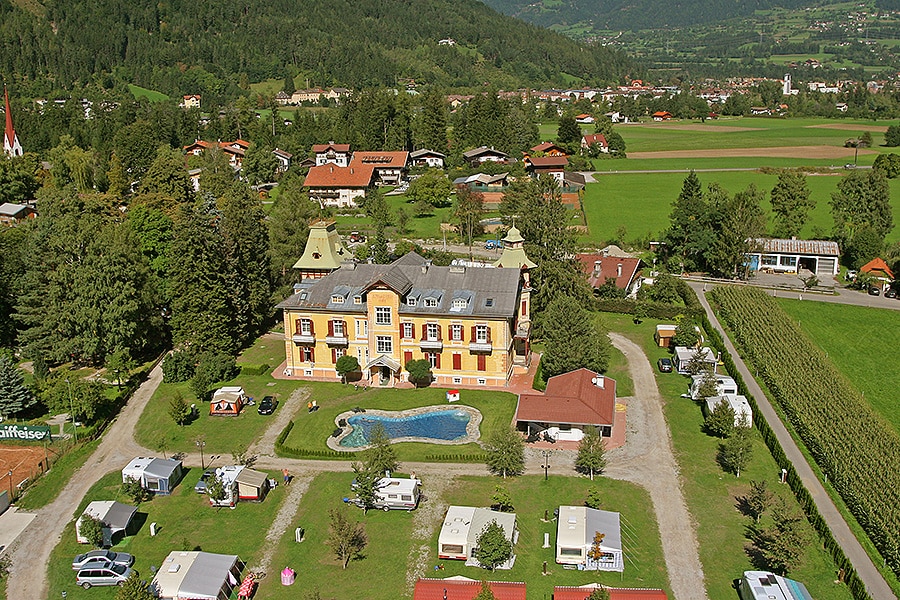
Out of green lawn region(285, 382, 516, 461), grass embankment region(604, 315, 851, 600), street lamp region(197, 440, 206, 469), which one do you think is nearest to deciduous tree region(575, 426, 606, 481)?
grass embankment region(604, 315, 851, 600)

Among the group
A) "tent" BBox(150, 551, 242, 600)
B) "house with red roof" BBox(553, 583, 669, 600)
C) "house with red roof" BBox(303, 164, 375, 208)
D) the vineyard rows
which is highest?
"house with red roof" BBox(303, 164, 375, 208)

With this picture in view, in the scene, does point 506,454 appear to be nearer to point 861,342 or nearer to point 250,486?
point 250,486

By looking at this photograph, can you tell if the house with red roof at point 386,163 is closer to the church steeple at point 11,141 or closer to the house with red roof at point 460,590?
the church steeple at point 11,141

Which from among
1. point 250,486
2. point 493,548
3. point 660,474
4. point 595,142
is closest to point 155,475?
point 250,486

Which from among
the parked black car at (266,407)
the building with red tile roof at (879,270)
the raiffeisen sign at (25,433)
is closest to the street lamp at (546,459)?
the parked black car at (266,407)

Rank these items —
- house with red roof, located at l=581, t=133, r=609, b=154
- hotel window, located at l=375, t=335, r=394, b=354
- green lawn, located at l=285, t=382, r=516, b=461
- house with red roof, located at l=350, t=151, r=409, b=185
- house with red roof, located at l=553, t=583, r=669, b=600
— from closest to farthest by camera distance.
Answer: house with red roof, located at l=553, t=583, r=669, b=600 < green lawn, located at l=285, t=382, r=516, b=461 < hotel window, located at l=375, t=335, r=394, b=354 < house with red roof, located at l=350, t=151, r=409, b=185 < house with red roof, located at l=581, t=133, r=609, b=154

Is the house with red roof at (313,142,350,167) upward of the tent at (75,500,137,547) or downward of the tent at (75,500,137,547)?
Result: upward

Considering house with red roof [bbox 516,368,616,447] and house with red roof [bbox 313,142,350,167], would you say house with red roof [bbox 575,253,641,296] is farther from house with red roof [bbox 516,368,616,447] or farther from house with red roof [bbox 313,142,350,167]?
house with red roof [bbox 313,142,350,167]
